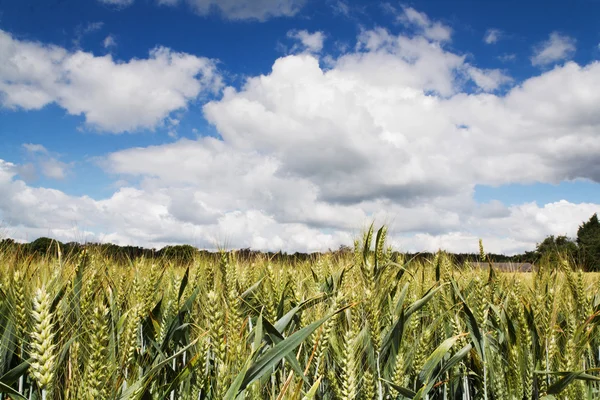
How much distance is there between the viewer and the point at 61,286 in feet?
7.00

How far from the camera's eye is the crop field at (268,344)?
5.40 ft

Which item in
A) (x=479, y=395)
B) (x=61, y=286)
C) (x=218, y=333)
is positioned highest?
(x=61, y=286)

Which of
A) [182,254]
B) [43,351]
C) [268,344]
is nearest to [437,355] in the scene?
[268,344]

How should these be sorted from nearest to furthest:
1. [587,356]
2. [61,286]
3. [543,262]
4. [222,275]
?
[61,286] < [222,275] < [587,356] < [543,262]

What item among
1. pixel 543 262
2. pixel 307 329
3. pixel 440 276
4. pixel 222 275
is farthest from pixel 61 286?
pixel 543 262

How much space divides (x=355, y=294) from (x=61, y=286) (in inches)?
58.6

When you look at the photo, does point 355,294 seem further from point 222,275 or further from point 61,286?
point 61,286

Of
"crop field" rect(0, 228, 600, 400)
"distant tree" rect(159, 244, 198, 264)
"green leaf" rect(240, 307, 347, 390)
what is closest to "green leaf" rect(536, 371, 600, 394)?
"crop field" rect(0, 228, 600, 400)

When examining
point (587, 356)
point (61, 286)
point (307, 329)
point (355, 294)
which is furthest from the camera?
point (587, 356)

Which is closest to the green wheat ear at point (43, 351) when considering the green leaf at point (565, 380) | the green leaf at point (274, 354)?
the green leaf at point (274, 354)

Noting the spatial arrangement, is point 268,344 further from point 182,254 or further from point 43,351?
point 182,254

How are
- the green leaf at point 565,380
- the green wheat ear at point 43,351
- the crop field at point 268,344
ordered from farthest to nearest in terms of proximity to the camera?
the green leaf at point 565,380 < the crop field at point 268,344 < the green wheat ear at point 43,351

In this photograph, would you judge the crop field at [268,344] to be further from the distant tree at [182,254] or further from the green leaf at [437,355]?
the distant tree at [182,254]

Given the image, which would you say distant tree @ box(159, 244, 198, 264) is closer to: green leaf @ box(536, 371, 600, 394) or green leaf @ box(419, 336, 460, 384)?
green leaf @ box(419, 336, 460, 384)
